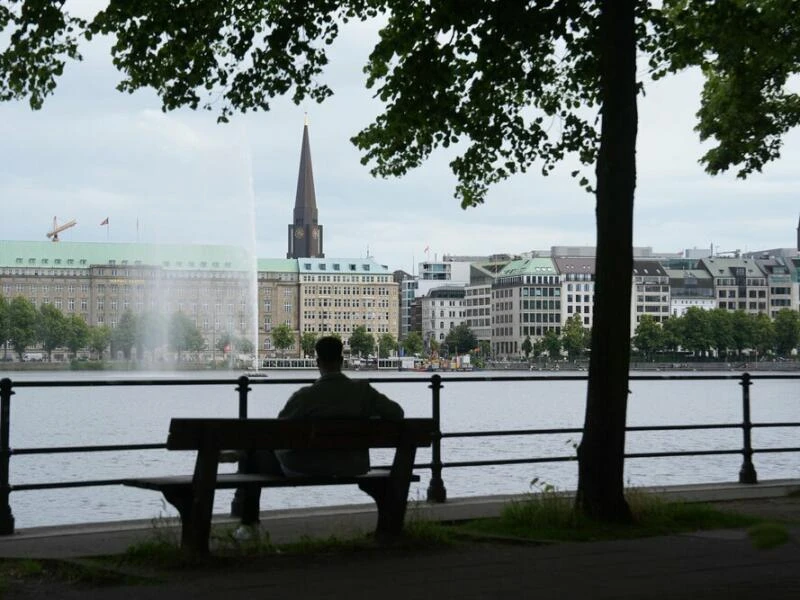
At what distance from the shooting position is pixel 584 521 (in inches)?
374

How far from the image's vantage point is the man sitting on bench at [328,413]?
822 cm

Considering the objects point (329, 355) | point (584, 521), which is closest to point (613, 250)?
point (584, 521)

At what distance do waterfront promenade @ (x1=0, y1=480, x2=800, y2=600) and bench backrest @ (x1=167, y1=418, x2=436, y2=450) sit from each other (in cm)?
67

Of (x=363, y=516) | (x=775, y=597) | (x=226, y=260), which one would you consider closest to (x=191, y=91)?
(x=363, y=516)

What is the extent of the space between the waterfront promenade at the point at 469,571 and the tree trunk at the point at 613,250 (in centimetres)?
106

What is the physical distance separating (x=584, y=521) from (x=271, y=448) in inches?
107

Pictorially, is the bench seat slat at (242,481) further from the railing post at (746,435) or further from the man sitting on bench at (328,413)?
the railing post at (746,435)

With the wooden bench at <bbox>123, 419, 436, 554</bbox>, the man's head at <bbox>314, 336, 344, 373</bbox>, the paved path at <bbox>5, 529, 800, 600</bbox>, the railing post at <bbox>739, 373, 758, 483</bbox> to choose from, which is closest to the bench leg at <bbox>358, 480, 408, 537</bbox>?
the wooden bench at <bbox>123, 419, 436, 554</bbox>

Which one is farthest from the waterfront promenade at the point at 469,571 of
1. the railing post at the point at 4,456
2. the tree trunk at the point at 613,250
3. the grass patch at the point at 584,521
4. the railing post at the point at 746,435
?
the railing post at the point at 746,435

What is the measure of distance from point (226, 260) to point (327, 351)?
173206 mm

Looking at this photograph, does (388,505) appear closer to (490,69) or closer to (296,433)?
(296,433)

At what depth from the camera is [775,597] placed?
21.7ft

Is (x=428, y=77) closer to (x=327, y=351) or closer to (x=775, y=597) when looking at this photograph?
(x=327, y=351)

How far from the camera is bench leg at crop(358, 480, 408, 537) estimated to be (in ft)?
28.3
